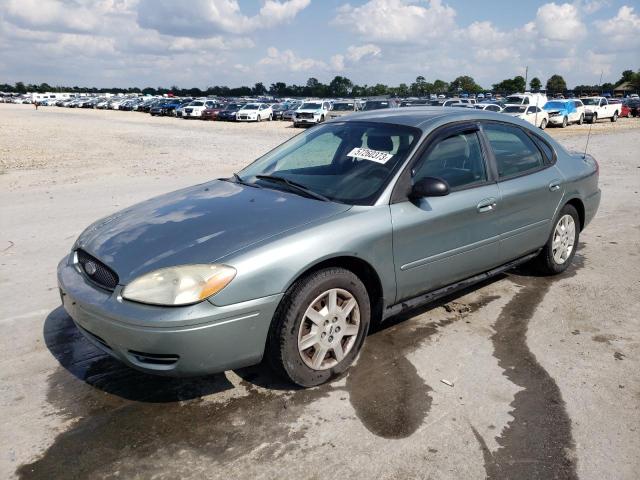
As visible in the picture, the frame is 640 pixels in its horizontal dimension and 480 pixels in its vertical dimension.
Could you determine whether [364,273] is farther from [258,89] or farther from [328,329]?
[258,89]

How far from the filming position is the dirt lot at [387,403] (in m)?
2.62

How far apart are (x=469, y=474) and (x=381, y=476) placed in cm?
41

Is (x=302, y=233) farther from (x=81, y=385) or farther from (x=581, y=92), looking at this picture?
(x=581, y=92)

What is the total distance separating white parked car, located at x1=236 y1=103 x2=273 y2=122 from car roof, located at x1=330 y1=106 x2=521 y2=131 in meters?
35.0

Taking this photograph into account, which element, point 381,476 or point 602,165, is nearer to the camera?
point 381,476

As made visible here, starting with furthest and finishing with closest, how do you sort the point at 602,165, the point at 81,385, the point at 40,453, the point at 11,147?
the point at 11,147, the point at 602,165, the point at 81,385, the point at 40,453

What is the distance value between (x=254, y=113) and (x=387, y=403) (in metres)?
37.5

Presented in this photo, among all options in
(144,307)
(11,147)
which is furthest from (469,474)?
(11,147)

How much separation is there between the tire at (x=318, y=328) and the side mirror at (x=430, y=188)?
0.71 metres

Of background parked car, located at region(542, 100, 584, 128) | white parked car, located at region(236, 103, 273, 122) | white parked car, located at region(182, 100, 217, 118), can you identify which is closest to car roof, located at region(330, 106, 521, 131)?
background parked car, located at region(542, 100, 584, 128)

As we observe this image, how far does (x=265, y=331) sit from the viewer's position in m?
2.96

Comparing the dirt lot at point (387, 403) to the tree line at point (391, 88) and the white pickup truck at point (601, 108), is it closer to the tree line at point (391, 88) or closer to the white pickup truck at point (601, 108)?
the white pickup truck at point (601, 108)

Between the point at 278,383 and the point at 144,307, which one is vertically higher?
the point at 144,307

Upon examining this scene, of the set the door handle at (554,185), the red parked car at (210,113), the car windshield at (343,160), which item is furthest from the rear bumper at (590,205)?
the red parked car at (210,113)
